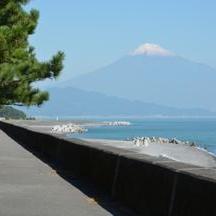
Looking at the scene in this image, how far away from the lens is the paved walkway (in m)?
9.38

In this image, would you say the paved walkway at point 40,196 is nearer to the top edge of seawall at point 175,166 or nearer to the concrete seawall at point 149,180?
the concrete seawall at point 149,180

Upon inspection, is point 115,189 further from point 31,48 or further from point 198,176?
point 31,48

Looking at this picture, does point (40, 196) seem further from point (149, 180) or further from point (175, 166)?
point (175, 166)

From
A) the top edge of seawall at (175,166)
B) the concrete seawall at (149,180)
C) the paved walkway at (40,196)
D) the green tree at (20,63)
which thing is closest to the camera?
the concrete seawall at (149,180)

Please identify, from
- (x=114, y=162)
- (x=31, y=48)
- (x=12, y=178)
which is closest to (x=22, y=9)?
(x=31, y=48)

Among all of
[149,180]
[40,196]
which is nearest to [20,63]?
[40,196]

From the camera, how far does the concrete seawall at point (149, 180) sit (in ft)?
24.2

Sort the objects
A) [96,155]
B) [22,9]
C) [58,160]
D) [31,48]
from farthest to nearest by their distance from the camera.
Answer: [31,48]
[22,9]
[58,160]
[96,155]

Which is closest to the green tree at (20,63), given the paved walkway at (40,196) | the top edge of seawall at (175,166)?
the paved walkway at (40,196)

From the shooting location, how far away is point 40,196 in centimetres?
1102

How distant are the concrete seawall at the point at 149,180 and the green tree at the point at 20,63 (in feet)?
29.1

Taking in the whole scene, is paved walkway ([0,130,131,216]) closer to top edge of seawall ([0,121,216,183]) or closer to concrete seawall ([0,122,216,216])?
concrete seawall ([0,122,216,216])

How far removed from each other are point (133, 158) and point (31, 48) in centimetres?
2682

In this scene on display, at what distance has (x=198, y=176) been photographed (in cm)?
747
